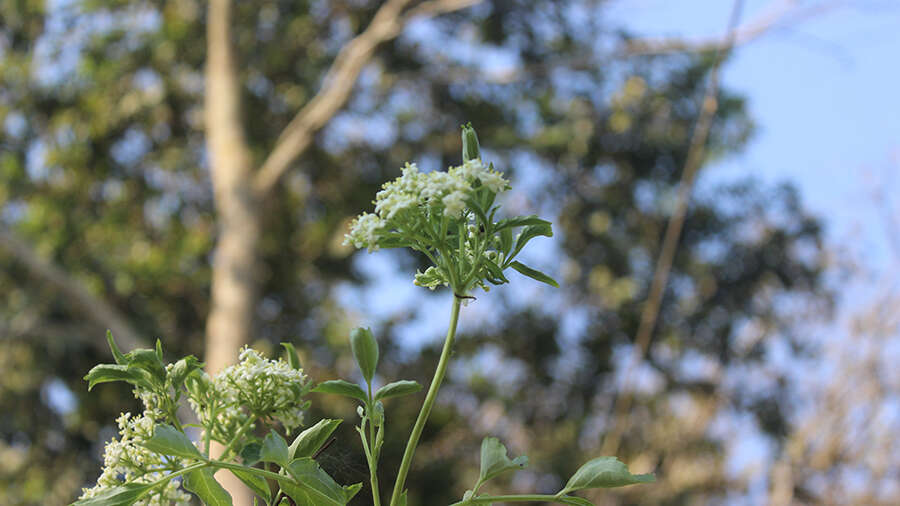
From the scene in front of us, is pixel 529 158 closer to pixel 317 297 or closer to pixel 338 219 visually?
pixel 338 219

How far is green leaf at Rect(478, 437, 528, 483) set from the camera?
16.6 inches

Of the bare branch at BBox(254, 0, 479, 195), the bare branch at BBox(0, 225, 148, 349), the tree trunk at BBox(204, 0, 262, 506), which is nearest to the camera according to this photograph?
the tree trunk at BBox(204, 0, 262, 506)

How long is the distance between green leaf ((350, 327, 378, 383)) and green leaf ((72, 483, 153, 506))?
0.39 feet

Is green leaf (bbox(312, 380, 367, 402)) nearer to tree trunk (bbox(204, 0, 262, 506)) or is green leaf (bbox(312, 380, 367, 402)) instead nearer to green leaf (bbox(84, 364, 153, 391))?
green leaf (bbox(84, 364, 153, 391))

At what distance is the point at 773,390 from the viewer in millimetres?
6125

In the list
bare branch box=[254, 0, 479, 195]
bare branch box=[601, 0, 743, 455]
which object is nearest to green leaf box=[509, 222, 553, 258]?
bare branch box=[601, 0, 743, 455]

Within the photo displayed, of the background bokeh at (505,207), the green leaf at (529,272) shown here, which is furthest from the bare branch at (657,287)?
the green leaf at (529,272)

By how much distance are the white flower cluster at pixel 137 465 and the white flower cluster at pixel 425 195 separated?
140 mm

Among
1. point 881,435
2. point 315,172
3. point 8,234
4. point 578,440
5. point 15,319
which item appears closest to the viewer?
point 8,234

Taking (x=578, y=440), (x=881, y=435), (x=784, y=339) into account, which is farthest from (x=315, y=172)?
(x=881, y=435)

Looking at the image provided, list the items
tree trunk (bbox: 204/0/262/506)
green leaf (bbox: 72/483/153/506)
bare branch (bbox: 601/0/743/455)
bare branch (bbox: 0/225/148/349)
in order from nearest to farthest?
green leaf (bbox: 72/483/153/506)
tree trunk (bbox: 204/0/262/506)
bare branch (bbox: 0/225/148/349)
bare branch (bbox: 601/0/743/455)

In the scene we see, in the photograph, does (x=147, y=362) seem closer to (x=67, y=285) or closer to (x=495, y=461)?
(x=495, y=461)

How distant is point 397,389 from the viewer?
0.46 meters

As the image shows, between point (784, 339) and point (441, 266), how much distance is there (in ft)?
20.4
